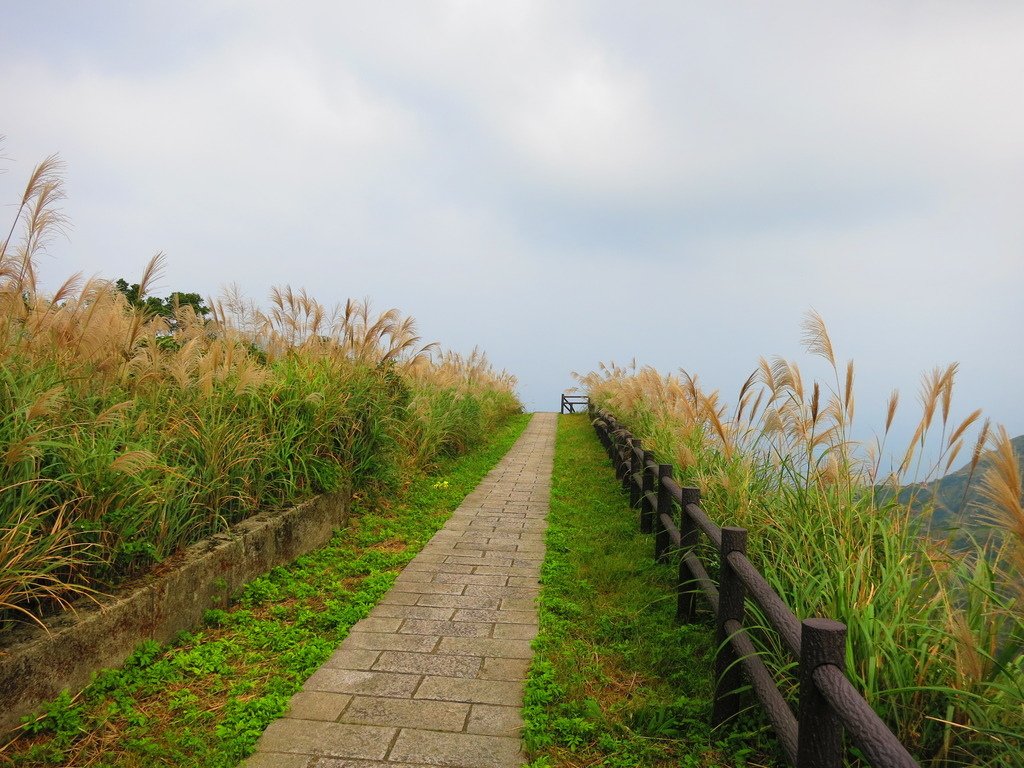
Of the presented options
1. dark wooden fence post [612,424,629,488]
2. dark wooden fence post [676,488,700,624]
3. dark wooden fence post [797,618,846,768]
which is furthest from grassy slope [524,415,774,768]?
dark wooden fence post [612,424,629,488]

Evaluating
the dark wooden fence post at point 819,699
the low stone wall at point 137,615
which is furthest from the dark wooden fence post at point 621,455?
the dark wooden fence post at point 819,699

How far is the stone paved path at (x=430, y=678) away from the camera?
2754 millimetres

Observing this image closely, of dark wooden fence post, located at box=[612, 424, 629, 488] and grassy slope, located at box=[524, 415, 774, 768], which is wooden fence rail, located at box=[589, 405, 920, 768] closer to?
grassy slope, located at box=[524, 415, 774, 768]

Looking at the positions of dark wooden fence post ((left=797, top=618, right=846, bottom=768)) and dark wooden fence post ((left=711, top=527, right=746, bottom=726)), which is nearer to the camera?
dark wooden fence post ((left=797, top=618, right=846, bottom=768))

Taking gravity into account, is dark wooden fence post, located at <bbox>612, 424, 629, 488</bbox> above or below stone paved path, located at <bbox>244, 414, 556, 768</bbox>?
above

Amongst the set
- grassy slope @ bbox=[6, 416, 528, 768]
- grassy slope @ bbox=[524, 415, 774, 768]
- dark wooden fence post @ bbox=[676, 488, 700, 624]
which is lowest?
grassy slope @ bbox=[6, 416, 528, 768]

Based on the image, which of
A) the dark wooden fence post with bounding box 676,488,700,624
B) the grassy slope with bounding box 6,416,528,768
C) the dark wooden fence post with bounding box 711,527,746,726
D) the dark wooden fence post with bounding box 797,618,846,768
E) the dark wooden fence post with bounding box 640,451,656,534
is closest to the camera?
the dark wooden fence post with bounding box 797,618,846,768

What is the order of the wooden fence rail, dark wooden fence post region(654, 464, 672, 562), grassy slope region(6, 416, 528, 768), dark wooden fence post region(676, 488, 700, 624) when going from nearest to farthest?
the wooden fence rail < grassy slope region(6, 416, 528, 768) < dark wooden fence post region(676, 488, 700, 624) < dark wooden fence post region(654, 464, 672, 562)

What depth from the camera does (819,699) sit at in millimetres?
1986

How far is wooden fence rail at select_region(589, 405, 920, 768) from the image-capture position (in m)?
1.75

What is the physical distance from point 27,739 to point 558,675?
2.39 meters

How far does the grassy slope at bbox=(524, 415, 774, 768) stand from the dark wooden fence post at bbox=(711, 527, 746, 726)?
0.09 metres

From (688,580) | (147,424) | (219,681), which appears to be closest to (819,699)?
(688,580)

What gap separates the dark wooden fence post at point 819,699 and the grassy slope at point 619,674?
797mm
